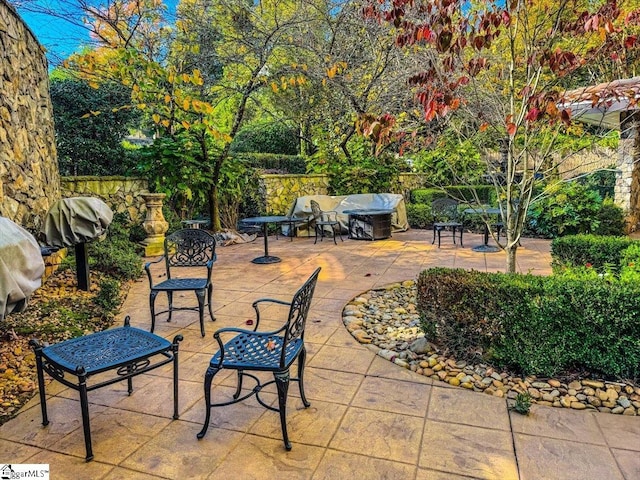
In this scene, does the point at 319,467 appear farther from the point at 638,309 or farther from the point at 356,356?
the point at 638,309

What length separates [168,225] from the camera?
7375 mm

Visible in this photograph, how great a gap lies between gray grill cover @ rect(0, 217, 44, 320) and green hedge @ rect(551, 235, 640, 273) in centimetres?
409

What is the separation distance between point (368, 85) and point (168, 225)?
4.83m

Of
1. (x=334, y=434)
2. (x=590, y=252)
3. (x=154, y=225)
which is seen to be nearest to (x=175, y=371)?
(x=334, y=434)

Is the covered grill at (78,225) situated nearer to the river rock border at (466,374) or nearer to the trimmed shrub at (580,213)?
the river rock border at (466,374)

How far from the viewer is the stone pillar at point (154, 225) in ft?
22.4

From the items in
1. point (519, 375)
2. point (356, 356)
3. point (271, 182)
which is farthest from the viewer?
point (271, 182)

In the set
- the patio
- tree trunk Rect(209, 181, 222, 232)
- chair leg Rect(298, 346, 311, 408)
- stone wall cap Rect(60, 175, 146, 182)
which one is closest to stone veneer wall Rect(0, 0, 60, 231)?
stone wall cap Rect(60, 175, 146, 182)

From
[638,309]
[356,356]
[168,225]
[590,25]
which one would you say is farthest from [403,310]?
[168,225]

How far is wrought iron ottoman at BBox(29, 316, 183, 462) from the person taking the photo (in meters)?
1.93

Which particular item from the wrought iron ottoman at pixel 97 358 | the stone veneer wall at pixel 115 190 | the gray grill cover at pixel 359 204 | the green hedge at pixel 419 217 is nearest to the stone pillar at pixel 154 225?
the stone veneer wall at pixel 115 190

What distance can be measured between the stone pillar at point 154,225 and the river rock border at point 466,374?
4.01 meters

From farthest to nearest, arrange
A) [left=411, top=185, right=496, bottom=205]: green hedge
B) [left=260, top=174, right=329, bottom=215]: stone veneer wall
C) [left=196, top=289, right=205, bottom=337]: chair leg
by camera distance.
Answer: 1. [left=411, top=185, right=496, bottom=205]: green hedge
2. [left=260, top=174, right=329, bottom=215]: stone veneer wall
3. [left=196, top=289, right=205, bottom=337]: chair leg

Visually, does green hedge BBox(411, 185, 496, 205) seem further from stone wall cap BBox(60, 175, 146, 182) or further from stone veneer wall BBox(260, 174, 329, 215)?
stone wall cap BBox(60, 175, 146, 182)
